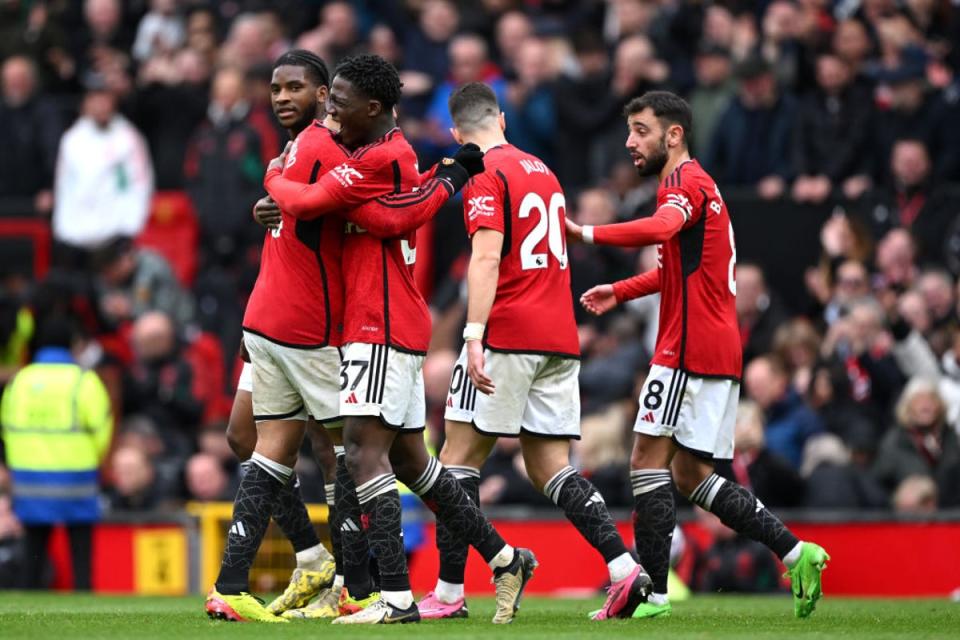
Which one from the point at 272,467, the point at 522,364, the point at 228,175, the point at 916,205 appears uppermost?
the point at 228,175

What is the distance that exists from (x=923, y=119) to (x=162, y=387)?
7326 millimetres

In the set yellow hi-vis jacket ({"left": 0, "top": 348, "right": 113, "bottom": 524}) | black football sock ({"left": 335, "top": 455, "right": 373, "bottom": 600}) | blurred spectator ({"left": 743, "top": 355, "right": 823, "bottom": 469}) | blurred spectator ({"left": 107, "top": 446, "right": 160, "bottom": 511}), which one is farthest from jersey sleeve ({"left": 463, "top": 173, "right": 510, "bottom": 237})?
blurred spectator ({"left": 107, "top": 446, "right": 160, "bottom": 511})

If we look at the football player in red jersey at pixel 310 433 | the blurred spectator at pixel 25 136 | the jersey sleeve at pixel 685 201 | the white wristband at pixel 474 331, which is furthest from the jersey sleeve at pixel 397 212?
the blurred spectator at pixel 25 136

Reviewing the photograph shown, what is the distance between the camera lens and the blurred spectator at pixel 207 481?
16.3 meters

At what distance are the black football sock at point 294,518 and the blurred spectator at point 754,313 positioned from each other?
6488 millimetres

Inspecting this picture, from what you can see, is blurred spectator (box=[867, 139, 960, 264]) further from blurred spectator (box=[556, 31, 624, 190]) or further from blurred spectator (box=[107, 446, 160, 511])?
blurred spectator (box=[107, 446, 160, 511])

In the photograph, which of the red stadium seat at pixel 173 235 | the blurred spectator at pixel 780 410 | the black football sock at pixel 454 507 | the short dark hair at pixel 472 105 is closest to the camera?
the black football sock at pixel 454 507

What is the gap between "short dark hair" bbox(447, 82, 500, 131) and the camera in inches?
399

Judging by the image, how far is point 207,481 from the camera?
53.6ft

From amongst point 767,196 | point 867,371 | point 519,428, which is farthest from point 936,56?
point 519,428

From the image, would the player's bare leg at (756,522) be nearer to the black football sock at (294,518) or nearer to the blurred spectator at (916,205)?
the black football sock at (294,518)

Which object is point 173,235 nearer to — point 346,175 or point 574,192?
point 574,192

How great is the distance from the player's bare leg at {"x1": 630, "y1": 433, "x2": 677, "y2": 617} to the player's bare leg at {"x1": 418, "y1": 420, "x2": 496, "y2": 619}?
81cm

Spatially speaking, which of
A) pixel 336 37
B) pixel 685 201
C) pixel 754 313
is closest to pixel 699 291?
pixel 685 201
